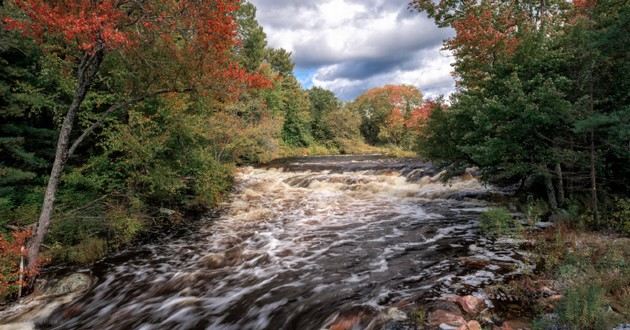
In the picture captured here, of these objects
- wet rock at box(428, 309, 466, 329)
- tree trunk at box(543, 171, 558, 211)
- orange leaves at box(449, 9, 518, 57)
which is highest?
orange leaves at box(449, 9, 518, 57)

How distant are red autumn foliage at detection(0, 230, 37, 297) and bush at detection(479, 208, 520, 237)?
9.77 m

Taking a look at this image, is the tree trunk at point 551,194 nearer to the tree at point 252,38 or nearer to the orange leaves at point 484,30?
the orange leaves at point 484,30

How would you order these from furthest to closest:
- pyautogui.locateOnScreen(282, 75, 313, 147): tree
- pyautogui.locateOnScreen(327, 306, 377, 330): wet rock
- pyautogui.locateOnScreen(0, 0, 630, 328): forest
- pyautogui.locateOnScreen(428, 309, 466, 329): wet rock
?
pyautogui.locateOnScreen(282, 75, 313, 147): tree → pyautogui.locateOnScreen(0, 0, 630, 328): forest → pyautogui.locateOnScreen(327, 306, 377, 330): wet rock → pyautogui.locateOnScreen(428, 309, 466, 329): wet rock

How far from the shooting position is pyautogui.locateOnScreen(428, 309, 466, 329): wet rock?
408 centimetres

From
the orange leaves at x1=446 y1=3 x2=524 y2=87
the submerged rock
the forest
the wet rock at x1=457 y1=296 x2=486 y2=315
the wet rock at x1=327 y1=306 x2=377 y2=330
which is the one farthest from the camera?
the orange leaves at x1=446 y1=3 x2=524 y2=87

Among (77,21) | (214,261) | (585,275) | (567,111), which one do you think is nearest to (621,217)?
(567,111)

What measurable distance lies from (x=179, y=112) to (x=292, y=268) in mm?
6061

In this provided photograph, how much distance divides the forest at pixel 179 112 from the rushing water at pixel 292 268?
1.50 metres

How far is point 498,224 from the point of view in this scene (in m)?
7.81

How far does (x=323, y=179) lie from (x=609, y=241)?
13.6 meters

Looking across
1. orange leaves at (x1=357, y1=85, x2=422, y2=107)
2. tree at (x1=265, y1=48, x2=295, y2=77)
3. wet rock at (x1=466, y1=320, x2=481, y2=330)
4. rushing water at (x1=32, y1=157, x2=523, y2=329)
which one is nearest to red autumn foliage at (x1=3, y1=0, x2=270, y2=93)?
rushing water at (x1=32, y1=157, x2=523, y2=329)

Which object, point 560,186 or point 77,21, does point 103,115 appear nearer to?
point 77,21

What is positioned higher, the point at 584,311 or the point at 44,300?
the point at 584,311

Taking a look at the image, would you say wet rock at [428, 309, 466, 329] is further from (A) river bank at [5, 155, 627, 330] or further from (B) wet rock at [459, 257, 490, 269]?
(B) wet rock at [459, 257, 490, 269]
